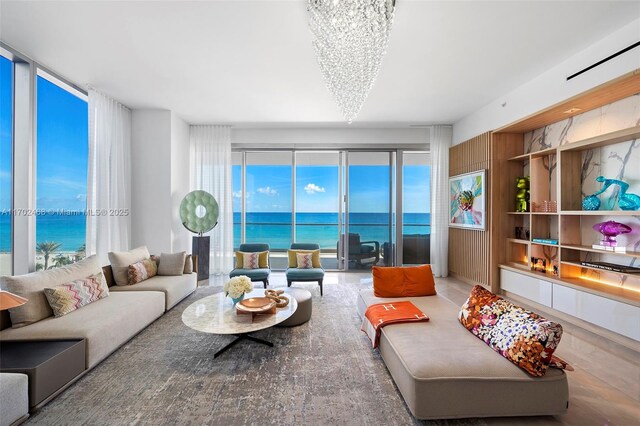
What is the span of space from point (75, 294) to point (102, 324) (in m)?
0.55

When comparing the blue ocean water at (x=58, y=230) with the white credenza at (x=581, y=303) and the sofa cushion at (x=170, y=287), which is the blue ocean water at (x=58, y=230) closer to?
the sofa cushion at (x=170, y=287)

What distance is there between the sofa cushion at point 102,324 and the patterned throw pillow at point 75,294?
0.21ft

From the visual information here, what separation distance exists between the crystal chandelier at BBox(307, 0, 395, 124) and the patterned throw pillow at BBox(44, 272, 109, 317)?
3287 mm

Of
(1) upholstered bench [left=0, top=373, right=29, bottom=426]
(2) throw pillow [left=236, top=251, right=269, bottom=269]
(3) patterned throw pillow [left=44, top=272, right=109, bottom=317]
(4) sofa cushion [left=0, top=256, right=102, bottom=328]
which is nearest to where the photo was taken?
(1) upholstered bench [left=0, top=373, right=29, bottom=426]

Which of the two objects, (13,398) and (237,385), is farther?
(237,385)

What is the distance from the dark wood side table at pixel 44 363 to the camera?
5.78 ft

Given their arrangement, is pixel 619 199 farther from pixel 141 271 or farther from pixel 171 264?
pixel 141 271

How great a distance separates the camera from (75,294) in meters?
2.62

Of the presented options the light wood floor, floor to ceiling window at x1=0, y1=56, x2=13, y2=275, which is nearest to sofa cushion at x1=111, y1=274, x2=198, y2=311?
floor to ceiling window at x1=0, y1=56, x2=13, y2=275

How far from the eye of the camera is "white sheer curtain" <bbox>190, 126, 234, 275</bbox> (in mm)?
5559

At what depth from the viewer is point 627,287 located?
2.85 meters

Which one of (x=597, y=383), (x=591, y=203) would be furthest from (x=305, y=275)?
(x=591, y=203)

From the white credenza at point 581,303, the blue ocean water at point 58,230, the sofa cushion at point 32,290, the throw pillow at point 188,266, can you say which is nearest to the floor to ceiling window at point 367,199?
the throw pillow at point 188,266

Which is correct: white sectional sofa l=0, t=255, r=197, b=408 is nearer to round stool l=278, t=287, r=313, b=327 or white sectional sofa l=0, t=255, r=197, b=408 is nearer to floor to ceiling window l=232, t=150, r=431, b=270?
round stool l=278, t=287, r=313, b=327
